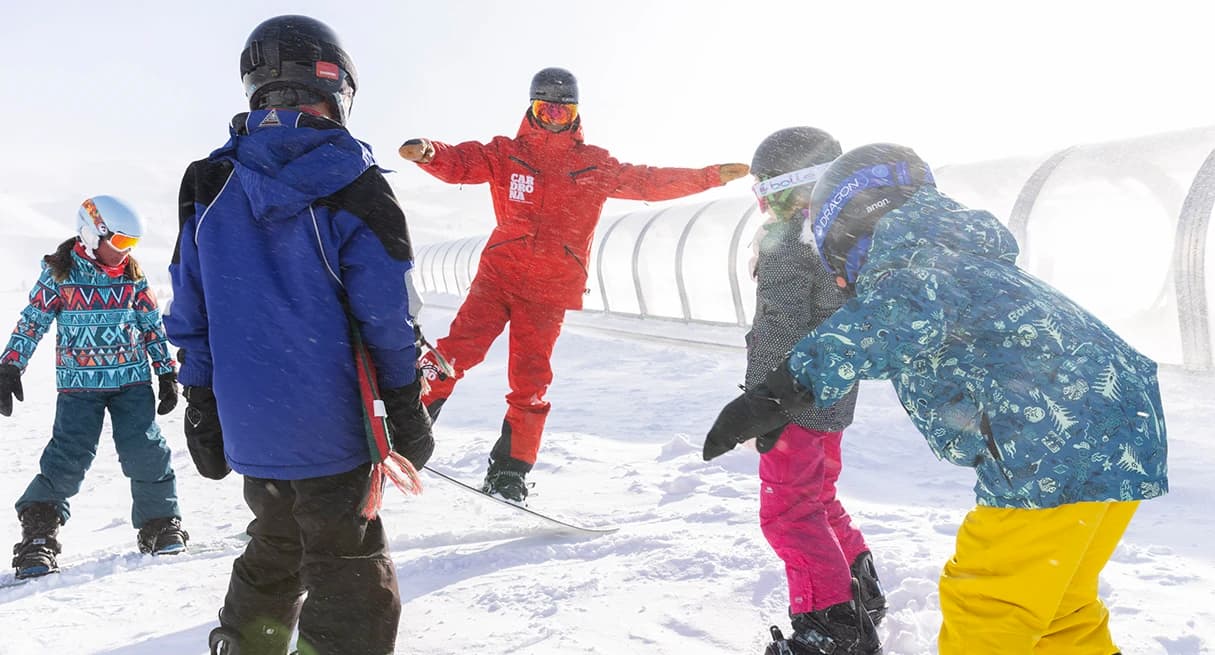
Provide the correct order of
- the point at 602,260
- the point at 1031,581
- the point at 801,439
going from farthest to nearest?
the point at 602,260
the point at 801,439
the point at 1031,581

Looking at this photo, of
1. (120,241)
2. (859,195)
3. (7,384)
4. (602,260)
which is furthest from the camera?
(602,260)

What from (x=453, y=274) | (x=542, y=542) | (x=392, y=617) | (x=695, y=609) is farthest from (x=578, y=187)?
(x=453, y=274)

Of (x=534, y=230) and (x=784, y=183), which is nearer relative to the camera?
(x=784, y=183)

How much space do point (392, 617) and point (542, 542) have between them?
1593 mm

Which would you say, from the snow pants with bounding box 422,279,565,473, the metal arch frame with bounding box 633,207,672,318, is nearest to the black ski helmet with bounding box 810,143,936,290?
the snow pants with bounding box 422,279,565,473

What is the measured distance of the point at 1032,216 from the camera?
7.34 meters

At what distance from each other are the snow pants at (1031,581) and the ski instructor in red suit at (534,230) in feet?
8.88

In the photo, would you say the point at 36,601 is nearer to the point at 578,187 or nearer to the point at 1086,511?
the point at 578,187

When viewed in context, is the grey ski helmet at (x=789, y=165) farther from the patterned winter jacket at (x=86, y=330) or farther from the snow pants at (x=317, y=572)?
the patterned winter jacket at (x=86, y=330)

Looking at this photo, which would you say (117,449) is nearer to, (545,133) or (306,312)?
(306,312)

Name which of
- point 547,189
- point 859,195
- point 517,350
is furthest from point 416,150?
point 859,195

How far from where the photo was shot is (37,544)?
3555 mm

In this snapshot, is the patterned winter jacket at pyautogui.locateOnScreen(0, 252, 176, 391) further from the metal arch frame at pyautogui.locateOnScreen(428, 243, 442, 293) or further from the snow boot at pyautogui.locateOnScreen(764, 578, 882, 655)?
the metal arch frame at pyautogui.locateOnScreen(428, 243, 442, 293)

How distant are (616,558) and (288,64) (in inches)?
92.1
